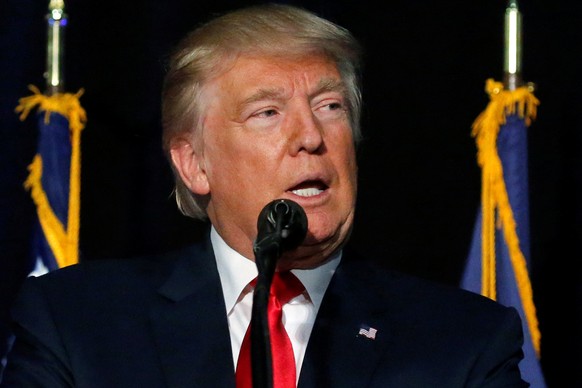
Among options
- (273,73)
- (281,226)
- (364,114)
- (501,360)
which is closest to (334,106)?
(273,73)

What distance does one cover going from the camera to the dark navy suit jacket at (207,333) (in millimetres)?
2336

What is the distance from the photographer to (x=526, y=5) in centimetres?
330

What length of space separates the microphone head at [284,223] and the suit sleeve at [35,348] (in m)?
0.65

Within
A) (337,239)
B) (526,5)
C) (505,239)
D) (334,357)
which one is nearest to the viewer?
(334,357)

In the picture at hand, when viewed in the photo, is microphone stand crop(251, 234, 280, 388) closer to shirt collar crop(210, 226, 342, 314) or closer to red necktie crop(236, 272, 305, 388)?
red necktie crop(236, 272, 305, 388)

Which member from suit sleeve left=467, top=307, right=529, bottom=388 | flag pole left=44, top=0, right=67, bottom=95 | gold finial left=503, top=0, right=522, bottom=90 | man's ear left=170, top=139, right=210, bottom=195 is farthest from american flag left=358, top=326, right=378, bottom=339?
flag pole left=44, top=0, right=67, bottom=95

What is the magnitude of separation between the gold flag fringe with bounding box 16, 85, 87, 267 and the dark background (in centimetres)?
14

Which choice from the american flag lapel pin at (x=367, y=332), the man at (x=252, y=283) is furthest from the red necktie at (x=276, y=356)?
the american flag lapel pin at (x=367, y=332)

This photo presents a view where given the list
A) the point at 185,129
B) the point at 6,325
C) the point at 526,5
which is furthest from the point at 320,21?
the point at 6,325

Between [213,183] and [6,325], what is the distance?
0.96 m

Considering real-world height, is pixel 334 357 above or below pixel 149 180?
below

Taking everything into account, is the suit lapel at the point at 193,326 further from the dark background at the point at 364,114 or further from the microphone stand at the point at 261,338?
the dark background at the point at 364,114

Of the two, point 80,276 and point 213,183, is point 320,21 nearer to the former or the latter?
point 213,183

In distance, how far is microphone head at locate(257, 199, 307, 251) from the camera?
189 cm
